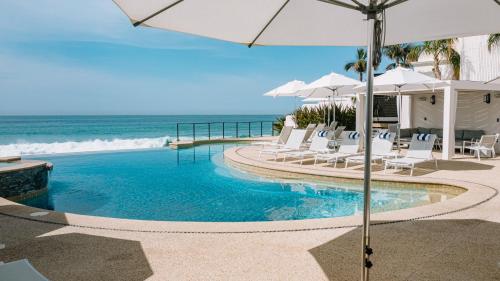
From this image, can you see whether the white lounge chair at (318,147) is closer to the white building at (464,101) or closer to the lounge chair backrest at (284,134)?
the lounge chair backrest at (284,134)

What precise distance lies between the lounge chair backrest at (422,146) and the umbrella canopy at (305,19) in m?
5.75

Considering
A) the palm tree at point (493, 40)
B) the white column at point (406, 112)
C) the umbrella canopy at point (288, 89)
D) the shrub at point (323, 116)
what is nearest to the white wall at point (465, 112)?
the white column at point (406, 112)

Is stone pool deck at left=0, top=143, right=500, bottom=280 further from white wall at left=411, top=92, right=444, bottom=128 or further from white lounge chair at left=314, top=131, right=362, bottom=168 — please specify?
white wall at left=411, top=92, right=444, bottom=128

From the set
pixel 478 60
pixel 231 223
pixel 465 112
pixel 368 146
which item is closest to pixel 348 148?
pixel 465 112

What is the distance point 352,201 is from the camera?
6957 mm

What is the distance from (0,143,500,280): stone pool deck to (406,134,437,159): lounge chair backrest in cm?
354

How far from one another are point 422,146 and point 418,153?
242 mm

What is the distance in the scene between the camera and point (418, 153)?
8.88m

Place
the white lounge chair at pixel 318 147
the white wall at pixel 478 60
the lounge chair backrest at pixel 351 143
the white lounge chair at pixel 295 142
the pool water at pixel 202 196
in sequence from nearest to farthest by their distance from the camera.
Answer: the pool water at pixel 202 196 → the lounge chair backrest at pixel 351 143 → the white lounge chair at pixel 318 147 → the white lounge chair at pixel 295 142 → the white wall at pixel 478 60

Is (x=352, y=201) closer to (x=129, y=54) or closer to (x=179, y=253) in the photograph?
(x=179, y=253)

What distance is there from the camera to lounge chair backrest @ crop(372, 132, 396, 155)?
9.45 meters

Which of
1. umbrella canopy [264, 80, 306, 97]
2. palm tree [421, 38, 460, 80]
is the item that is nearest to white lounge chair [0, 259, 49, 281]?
umbrella canopy [264, 80, 306, 97]

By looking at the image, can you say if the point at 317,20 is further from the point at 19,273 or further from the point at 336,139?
the point at 336,139

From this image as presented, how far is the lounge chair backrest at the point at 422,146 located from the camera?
28.8 feet
